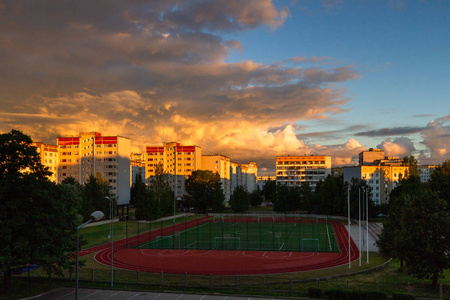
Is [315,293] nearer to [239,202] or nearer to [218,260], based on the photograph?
[218,260]

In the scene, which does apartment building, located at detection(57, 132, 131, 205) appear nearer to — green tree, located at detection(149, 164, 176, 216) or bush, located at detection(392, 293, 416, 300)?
green tree, located at detection(149, 164, 176, 216)

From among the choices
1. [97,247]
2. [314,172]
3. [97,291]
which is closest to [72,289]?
[97,291]

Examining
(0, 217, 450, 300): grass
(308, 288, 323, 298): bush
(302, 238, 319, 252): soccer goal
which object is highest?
(308, 288, 323, 298): bush

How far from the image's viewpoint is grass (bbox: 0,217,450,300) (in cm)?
2782

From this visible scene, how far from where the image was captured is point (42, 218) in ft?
85.3

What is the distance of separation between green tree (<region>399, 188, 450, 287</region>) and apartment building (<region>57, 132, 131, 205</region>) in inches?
3467

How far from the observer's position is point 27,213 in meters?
25.8

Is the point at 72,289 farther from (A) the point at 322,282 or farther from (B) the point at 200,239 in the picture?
(B) the point at 200,239

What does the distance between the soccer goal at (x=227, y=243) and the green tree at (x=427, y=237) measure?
88.7 ft

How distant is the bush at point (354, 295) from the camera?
1004 inches

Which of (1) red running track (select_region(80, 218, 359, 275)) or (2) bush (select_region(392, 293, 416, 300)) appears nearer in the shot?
(2) bush (select_region(392, 293, 416, 300))

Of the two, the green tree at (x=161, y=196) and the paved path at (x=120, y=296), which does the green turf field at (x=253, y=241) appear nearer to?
the green tree at (x=161, y=196)

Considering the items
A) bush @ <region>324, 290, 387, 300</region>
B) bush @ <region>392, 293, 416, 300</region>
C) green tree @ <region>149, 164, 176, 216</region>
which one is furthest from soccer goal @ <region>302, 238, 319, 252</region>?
green tree @ <region>149, 164, 176, 216</region>

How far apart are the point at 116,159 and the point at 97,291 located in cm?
8812
